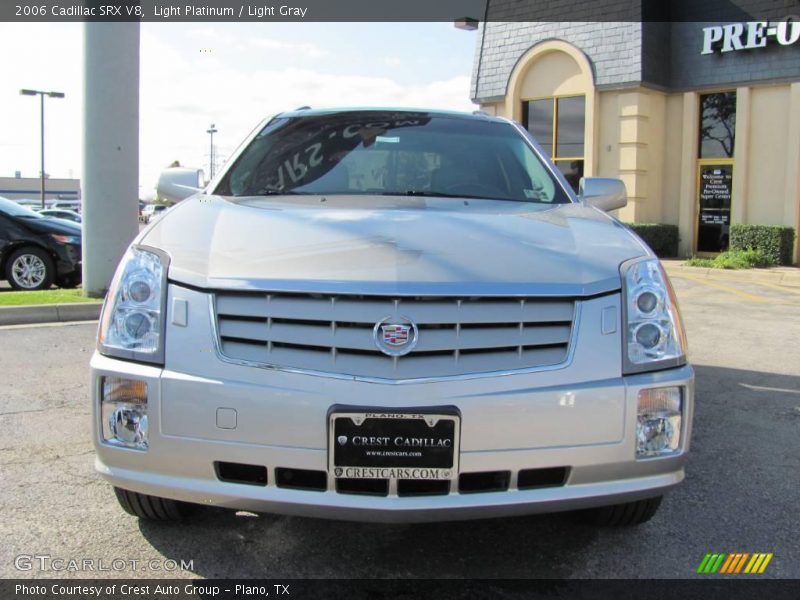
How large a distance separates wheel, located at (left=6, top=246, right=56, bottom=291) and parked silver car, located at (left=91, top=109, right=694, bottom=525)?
25.8ft

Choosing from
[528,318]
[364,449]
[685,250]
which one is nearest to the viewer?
[364,449]

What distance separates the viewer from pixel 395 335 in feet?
7.28

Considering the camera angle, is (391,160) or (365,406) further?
(391,160)

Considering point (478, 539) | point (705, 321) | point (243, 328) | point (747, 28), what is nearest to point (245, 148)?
point (243, 328)

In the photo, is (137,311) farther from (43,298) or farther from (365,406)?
(43,298)

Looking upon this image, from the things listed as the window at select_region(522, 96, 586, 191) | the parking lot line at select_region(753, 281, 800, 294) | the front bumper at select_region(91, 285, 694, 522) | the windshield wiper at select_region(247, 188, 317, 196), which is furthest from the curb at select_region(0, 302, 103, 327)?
the window at select_region(522, 96, 586, 191)

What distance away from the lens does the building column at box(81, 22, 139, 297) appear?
7.99 metres

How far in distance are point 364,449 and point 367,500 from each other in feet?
0.50

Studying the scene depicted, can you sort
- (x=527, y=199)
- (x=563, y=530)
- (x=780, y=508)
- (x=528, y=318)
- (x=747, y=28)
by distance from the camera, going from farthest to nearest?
(x=747, y=28) < (x=527, y=199) < (x=780, y=508) < (x=563, y=530) < (x=528, y=318)

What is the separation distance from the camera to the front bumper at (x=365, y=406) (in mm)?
2164

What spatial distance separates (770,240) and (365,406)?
49.3 ft

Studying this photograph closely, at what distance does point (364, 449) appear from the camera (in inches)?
85.0

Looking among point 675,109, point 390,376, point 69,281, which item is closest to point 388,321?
point 390,376

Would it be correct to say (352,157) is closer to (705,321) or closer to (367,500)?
(367,500)
